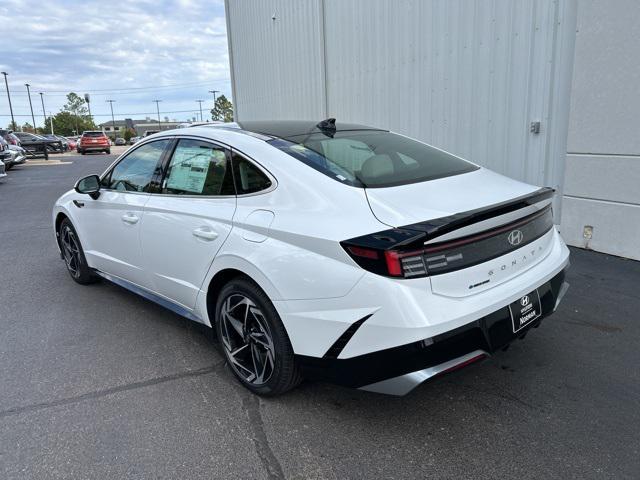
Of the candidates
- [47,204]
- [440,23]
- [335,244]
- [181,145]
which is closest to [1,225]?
[47,204]

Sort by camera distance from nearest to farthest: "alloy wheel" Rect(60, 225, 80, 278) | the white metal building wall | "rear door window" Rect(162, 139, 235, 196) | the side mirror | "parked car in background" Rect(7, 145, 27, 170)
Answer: "rear door window" Rect(162, 139, 235, 196), the side mirror, the white metal building wall, "alloy wheel" Rect(60, 225, 80, 278), "parked car in background" Rect(7, 145, 27, 170)

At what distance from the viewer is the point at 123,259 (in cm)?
422

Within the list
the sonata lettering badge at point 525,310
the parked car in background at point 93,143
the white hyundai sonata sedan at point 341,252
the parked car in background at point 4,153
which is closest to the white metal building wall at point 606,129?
the white hyundai sonata sedan at point 341,252

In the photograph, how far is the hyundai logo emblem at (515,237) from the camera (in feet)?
8.72

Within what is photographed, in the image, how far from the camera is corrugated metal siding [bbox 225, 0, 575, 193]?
5668mm

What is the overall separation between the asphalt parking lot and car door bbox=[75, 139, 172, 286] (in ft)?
1.86

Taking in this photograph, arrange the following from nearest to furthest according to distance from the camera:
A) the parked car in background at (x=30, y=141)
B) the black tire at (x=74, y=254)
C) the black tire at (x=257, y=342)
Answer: the black tire at (x=257, y=342)
the black tire at (x=74, y=254)
the parked car in background at (x=30, y=141)

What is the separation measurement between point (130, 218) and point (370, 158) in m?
2.02

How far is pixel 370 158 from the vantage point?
313 centimetres

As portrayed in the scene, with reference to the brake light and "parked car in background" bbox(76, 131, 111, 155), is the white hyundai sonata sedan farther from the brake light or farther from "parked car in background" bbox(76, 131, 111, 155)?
"parked car in background" bbox(76, 131, 111, 155)

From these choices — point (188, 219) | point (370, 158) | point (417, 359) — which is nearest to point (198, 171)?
point (188, 219)

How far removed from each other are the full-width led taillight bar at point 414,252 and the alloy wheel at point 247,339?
83 cm

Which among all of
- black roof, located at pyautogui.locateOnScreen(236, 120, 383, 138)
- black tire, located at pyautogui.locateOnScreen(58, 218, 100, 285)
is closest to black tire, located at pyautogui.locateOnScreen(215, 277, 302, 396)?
black roof, located at pyautogui.locateOnScreen(236, 120, 383, 138)

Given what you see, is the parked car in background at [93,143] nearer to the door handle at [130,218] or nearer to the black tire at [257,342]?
the door handle at [130,218]
